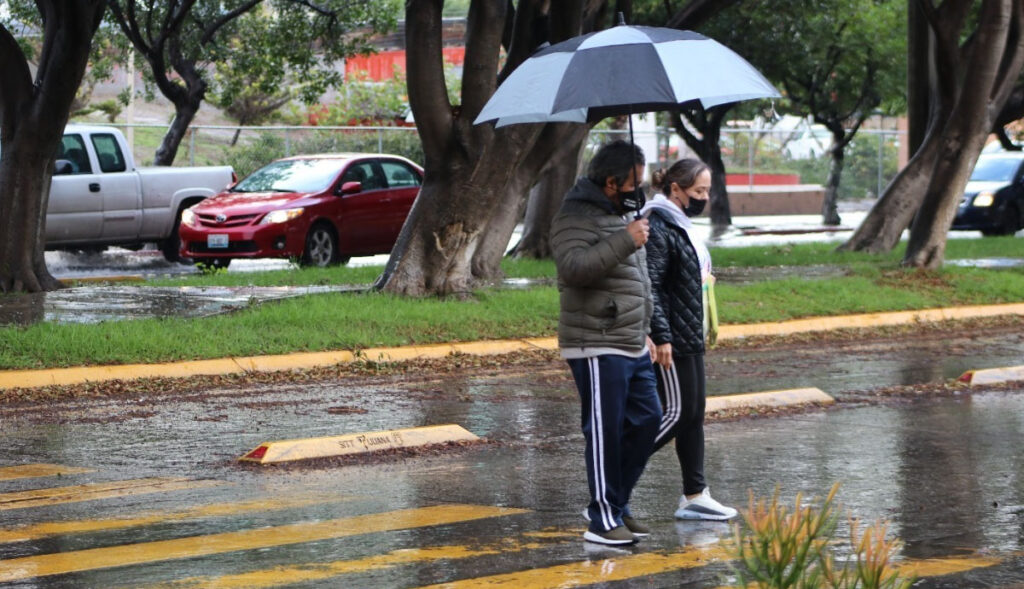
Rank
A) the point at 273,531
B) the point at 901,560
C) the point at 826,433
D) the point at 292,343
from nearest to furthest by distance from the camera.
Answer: the point at 901,560
the point at 273,531
the point at 826,433
the point at 292,343

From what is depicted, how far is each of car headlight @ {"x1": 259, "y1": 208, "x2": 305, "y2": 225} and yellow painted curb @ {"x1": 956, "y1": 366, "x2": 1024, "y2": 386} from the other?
10857mm

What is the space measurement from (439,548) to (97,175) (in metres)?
16.5

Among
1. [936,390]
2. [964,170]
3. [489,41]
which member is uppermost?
[489,41]

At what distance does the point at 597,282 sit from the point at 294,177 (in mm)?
16096

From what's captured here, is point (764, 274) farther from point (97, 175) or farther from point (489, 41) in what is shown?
point (97, 175)

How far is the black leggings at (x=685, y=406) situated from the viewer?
7.12m

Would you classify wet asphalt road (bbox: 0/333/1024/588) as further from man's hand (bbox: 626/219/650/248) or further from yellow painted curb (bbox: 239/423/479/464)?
man's hand (bbox: 626/219/650/248)

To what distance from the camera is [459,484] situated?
26.7 ft

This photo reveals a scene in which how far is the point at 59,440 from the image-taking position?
30.8 ft

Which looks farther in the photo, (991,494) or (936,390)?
(936,390)

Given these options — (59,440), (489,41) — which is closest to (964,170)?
(489,41)

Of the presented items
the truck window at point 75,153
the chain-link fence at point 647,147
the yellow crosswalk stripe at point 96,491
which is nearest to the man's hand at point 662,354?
the yellow crosswalk stripe at point 96,491

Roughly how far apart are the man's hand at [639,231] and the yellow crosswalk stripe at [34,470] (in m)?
3.70

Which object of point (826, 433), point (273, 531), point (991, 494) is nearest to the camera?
point (273, 531)
